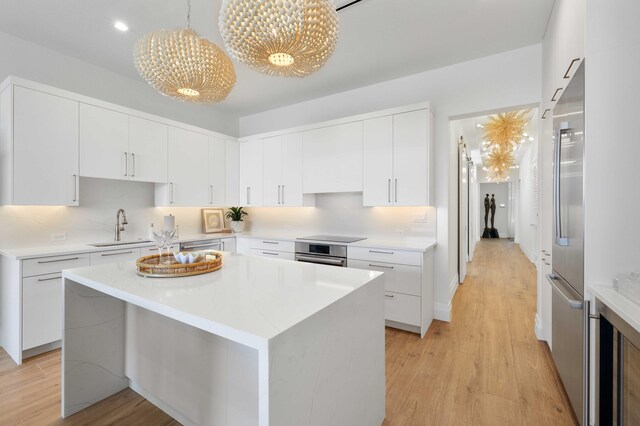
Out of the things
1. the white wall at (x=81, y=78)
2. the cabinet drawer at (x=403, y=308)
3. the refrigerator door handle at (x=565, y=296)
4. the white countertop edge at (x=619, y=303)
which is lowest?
the cabinet drawer at (x=403, y=308)

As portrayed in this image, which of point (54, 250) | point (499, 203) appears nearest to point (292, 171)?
point (54, 250)

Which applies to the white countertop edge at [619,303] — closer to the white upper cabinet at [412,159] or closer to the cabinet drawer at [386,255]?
the cabinet drawer at [386,255]

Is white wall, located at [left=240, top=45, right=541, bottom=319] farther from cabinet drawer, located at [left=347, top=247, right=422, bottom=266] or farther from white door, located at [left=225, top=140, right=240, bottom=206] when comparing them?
white door, located at [left=225, top=140, right=240, bottom=206]

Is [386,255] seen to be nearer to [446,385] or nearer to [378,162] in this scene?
[378,162]

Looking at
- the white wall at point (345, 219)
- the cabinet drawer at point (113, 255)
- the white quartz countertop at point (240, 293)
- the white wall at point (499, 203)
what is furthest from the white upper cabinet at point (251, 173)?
the white wall at point (499, 203)

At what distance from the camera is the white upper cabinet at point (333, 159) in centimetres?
363

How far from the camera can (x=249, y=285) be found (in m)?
1.48

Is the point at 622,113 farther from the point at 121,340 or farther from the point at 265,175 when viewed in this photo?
the point at 265,175

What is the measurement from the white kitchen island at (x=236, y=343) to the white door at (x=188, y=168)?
7.29ft

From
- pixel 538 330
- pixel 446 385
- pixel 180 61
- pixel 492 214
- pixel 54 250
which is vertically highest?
pixel 180 61

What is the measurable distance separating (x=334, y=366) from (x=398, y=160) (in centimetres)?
258

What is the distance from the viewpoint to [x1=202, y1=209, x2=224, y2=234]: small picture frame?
15.1 ft

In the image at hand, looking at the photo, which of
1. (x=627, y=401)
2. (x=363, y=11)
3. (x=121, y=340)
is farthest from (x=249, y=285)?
(x=363, y=11)

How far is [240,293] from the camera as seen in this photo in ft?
4.40
